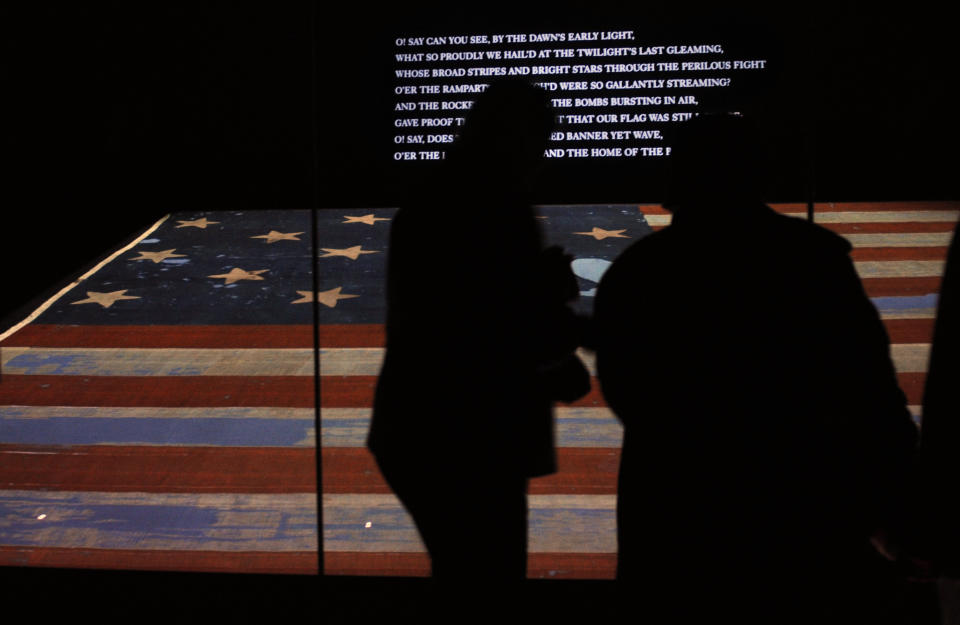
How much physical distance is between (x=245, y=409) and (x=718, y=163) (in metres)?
2.89

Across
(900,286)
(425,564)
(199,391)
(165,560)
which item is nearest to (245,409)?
(199,391)

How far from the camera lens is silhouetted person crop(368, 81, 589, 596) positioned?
1.49 m

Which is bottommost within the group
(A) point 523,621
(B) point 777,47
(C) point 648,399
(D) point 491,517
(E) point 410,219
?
(A) point 523,621

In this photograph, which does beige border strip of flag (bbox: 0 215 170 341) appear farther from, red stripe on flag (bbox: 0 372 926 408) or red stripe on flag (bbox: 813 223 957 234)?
red stripe on flag (bbox: 813 223 957 234)

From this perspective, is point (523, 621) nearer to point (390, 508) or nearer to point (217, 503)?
point (390, 508)

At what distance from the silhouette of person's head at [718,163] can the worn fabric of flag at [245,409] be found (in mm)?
483

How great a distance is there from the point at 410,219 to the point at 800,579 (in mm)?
873

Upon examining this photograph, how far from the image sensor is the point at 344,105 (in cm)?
651

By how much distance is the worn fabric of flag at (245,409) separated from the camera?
2.66 meters

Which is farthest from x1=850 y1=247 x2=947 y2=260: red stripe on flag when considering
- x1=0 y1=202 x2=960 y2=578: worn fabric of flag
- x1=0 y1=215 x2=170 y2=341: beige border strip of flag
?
x1=0 y1=215 x2=170 y2=341: beige border strip of flag

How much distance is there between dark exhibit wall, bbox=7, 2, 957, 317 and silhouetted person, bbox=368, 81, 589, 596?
4513 millimetres

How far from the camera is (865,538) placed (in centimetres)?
135

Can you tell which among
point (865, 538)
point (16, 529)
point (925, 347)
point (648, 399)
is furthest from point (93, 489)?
point (925, 347)

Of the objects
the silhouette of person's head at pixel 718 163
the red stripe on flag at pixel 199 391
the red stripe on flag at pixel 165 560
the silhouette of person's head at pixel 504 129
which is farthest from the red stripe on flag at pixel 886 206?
the silhouette of person's head at pixel 718 163
